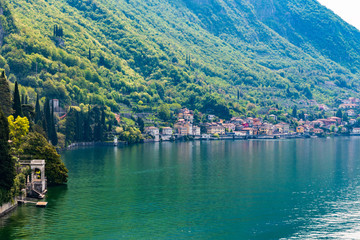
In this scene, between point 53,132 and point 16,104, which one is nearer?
point 16,104

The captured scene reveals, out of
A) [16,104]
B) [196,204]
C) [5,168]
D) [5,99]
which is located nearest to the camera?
[5,168]

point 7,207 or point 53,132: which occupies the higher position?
point 53,132

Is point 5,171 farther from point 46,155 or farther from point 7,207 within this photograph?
point 46,155

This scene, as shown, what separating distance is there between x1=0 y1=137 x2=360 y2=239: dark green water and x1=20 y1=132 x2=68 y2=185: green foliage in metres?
2.47

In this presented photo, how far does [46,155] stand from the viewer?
75500 millimetres

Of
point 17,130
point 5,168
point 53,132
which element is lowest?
point 5,168

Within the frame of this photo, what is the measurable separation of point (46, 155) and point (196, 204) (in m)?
23.6

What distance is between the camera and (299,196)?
7412 centimetres

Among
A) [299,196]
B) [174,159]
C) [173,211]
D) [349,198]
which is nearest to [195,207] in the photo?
[173,211]

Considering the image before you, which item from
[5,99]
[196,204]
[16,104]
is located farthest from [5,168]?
[16,104]

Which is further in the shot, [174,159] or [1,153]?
[174,159]

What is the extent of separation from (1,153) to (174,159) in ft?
233

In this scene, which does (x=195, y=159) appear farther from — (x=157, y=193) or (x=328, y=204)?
(x=328, y=204)

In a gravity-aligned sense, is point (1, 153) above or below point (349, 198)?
above
